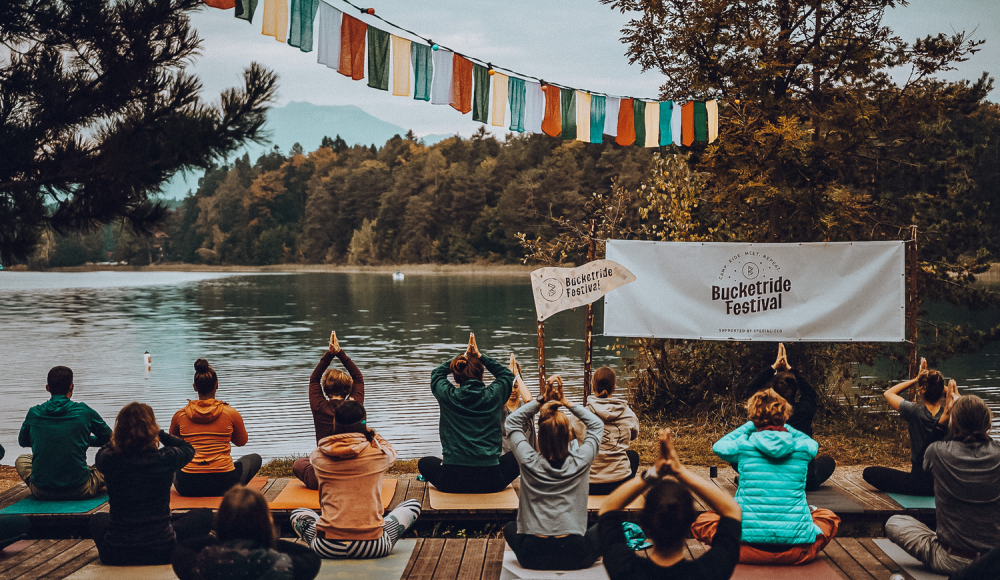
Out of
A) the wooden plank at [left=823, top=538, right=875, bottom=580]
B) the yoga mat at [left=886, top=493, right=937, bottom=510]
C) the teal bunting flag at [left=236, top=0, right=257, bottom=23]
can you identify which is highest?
the teal bunting flag at [left=236, top=0, right=257, bottom=23]

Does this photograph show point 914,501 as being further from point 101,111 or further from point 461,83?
point 101,111

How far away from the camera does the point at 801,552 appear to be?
173 inches

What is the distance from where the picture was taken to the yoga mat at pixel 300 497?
18.4 feet

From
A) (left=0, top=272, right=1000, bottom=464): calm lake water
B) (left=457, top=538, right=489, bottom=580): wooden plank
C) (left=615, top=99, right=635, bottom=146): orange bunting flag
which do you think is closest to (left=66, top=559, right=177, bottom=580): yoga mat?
(left=457, top=538, right=489, bottom=580): wooden plank

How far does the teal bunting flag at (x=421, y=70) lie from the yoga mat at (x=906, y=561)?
598cm

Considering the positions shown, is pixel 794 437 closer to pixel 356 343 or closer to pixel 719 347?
pixel 719 347

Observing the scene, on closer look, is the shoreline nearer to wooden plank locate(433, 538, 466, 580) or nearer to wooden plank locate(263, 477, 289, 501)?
wooden plank locate(263, 477, 289, 501)

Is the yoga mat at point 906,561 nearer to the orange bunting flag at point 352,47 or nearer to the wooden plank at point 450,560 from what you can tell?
the wooden plank at point 450,560

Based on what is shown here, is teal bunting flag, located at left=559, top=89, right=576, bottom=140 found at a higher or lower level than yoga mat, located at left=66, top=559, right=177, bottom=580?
higher

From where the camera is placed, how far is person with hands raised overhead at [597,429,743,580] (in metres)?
2.80

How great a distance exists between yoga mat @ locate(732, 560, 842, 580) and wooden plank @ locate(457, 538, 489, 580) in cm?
142

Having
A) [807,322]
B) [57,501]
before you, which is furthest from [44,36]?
[807,322]

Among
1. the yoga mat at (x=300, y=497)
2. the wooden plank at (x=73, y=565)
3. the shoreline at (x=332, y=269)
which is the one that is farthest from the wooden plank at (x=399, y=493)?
the shoreline at (x=332, y=269)

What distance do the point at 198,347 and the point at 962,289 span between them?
20.2 m
